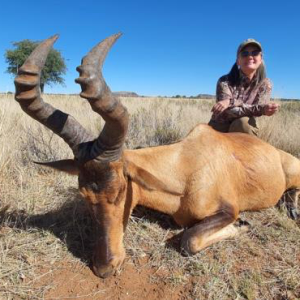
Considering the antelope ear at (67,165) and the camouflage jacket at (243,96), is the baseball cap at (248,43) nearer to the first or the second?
the camouflage jacket at (243,96)

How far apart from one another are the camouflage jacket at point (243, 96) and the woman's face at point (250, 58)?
236mm

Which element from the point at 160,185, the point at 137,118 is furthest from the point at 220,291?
the point at 137,118

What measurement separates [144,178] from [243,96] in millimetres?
3464

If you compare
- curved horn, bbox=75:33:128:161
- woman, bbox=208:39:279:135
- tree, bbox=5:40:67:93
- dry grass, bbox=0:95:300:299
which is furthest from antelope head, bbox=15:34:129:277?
tree, bbox=5:40:67:93

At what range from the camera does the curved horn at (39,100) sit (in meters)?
2.77

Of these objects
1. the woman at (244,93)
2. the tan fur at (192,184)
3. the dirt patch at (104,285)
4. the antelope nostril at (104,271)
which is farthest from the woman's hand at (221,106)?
the antelope nostril at (104,271)

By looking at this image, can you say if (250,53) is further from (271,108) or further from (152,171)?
(152,171)

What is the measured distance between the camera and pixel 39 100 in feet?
9.79

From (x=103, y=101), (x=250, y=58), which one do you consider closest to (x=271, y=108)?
(x=250, y=58)

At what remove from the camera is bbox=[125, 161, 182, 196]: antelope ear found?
322cm

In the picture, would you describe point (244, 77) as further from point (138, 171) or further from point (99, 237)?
point (99, 237)

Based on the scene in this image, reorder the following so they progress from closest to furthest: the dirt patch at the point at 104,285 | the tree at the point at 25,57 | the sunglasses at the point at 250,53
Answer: the dirt patch at the point at 104,285
the sunglasses at the point at 250,53
the tree at the point at 25,57

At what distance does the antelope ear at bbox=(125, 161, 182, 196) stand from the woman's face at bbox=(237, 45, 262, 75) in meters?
3.33

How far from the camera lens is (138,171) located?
3.27 m
